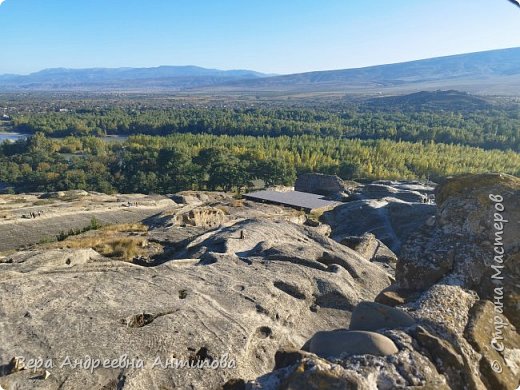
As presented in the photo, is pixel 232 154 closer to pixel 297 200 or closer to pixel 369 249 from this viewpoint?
pixel 297 200

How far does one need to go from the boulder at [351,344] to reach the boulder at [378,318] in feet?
2.70

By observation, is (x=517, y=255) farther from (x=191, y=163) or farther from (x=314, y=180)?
(x=191, y=163)

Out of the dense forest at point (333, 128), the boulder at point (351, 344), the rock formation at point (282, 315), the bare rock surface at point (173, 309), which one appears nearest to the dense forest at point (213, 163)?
the dense forest at point (333, 128)

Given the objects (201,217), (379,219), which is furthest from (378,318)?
(379,219)

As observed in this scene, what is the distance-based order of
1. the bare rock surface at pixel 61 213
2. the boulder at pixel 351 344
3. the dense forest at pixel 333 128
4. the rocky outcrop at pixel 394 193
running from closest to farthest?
1. the boulder at pixel 351 344
2. the bare rock surface at pixel 61 213
3. the rocky outcrop at pixel 394 193
4. the dense forest at pixel 333 128

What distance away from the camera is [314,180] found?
182 feet

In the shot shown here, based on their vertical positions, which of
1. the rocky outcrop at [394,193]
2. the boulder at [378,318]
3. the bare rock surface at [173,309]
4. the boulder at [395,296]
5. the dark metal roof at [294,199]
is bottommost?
the rocky outcrop at [394,193]

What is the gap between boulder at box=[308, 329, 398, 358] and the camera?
7.32m

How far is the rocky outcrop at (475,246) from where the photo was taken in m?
10.5

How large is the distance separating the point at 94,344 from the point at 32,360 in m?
1.28

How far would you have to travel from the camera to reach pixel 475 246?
438 inches

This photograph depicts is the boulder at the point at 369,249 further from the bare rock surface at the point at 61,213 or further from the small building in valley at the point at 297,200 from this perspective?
the bare rock surface at the point at 61,213

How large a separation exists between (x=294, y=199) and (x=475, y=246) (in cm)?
3519

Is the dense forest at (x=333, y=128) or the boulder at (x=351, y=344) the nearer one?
Result: the boulder at (x=351, y=344)
